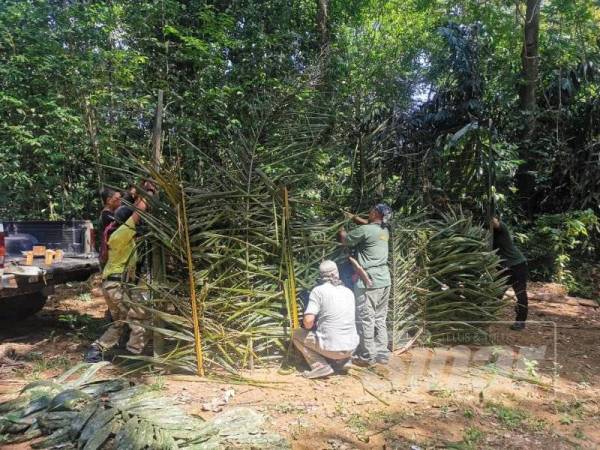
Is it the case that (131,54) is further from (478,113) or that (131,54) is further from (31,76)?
(478,113)

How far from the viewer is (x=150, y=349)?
208 inches

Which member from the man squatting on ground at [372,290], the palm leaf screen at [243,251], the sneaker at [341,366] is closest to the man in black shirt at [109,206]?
the palm leaf screen at [243,251]

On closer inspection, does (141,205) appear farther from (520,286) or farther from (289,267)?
(520,286)

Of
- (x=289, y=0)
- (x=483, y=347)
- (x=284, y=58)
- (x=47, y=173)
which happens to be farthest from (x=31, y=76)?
(x=483, y=347)

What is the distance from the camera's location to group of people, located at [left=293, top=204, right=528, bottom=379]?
15.9ft

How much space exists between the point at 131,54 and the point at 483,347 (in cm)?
719

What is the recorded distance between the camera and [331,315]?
4840 millimetres

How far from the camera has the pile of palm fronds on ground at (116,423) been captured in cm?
338

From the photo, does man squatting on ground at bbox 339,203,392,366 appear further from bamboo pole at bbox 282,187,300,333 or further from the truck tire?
the truck tire

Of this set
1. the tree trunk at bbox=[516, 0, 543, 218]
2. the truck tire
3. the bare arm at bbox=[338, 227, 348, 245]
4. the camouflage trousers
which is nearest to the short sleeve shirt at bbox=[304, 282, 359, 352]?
the bare arm at bbox=[338, 227, 348, 245]

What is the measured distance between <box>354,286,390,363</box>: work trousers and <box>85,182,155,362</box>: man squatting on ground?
2.23m

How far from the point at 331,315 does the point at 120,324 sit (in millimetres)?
2091

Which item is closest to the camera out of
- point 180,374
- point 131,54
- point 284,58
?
point 180,374

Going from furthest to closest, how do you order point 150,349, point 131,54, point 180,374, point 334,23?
point 334,23
point 131,54
point 150,349
point 180,374
